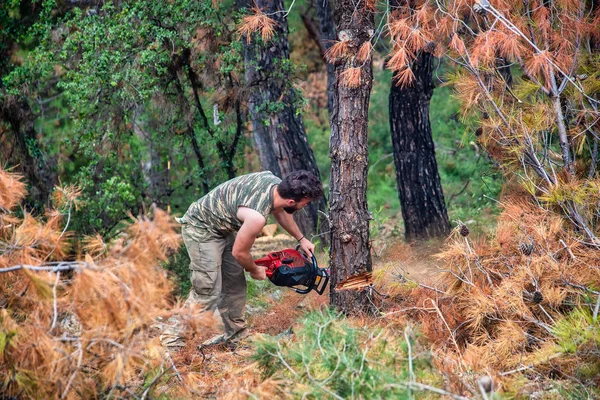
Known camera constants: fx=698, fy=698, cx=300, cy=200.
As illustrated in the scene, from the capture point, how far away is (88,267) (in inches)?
139

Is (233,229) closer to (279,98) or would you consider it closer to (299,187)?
(299,187)

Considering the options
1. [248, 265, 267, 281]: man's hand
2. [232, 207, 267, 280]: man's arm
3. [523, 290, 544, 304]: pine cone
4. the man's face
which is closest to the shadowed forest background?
[523, 290, 544, 304]: pine cone

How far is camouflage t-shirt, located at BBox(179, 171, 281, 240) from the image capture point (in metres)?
5.12

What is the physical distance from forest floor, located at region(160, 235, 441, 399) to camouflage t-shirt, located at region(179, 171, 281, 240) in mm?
822

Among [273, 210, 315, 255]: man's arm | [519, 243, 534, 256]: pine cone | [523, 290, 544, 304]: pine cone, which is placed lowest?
[523, 290, 544, 304]: pine cone

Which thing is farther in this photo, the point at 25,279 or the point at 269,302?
the point at 269,302

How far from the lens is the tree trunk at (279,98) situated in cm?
785

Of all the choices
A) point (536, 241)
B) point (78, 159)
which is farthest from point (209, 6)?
point (78, 159)

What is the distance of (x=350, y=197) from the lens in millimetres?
5379

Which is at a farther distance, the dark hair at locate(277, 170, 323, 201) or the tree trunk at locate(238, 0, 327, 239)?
the tree trunk at locate(238, 0, 327, 239)

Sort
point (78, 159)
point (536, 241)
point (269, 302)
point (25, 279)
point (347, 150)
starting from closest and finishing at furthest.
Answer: point (25, 279), point (536, 241), point (347, 150), point (269, 302), point (78, 159)

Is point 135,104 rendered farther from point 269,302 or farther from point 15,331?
point 15,331

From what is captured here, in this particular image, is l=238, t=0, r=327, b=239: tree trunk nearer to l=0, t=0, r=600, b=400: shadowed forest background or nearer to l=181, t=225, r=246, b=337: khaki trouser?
l=0, t=0, r=600, b=400: shadowed forest background

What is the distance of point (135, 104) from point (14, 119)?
2.39m
